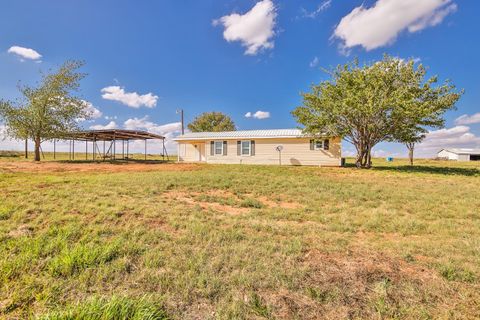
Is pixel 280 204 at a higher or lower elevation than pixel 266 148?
lower

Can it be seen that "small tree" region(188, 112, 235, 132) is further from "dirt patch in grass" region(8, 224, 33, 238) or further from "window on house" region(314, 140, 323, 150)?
"dirt patch in grass" region(8, 224, 33, 238)

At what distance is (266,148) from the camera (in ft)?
64.0

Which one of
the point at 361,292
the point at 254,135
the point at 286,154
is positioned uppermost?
the point at 254,135

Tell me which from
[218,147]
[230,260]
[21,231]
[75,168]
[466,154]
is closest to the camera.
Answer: [230,260]

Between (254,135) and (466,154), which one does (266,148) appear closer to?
(254,135)

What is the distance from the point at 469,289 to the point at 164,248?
145 inches

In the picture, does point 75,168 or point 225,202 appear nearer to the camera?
point 225,202

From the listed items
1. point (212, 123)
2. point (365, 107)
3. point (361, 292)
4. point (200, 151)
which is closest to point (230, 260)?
point (361, 292)

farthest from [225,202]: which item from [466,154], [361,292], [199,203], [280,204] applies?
[466,154]

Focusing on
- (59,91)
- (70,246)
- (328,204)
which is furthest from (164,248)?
(59,91)

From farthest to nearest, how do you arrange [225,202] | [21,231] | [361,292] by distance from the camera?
1. [225,202]
2. [21,231]
3. [361,292]

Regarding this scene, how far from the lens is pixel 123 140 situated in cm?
2641

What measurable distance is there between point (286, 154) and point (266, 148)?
1.67 m

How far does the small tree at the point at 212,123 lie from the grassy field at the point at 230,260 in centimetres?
3452
